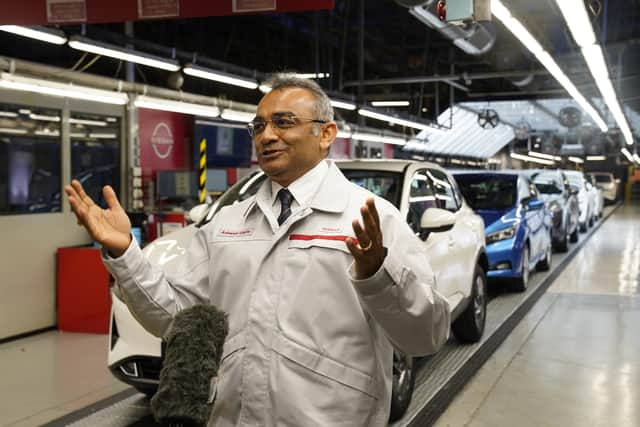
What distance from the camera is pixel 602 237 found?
18922mm

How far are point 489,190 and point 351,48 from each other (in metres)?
7.98

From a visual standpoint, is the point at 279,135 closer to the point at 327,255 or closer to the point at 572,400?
the point at 327,255

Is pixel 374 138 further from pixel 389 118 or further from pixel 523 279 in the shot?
pixel 523 279

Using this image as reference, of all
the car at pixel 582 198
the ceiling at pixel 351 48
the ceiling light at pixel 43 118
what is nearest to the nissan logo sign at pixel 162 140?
the ceiling at pixel 351 48

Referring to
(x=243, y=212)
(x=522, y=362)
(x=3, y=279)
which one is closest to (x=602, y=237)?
(x=522, y=362)

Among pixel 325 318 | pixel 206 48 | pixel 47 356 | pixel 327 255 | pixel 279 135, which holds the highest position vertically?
pixel 206 48

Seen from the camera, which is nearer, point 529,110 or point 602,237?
point 602,237

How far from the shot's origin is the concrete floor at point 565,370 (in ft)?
16.6

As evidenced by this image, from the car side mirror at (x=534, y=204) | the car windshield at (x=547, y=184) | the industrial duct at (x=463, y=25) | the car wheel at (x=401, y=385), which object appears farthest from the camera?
the car windshield at (x=547, y=184)

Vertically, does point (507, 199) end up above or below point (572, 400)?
above

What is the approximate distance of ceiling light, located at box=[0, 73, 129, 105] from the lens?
7172 mm

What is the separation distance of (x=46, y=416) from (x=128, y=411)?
1.96ft

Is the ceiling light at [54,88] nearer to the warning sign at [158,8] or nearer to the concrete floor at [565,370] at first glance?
the warning sign at [158,8]

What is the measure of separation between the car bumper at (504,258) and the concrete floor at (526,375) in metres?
0.64
